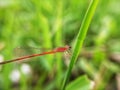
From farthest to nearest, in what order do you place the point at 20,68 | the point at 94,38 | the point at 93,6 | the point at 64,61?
the point at 94,38 < the point at 64,61 < the point at 20,68 < the point at 93,6

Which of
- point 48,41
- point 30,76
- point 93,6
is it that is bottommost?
point 30,76

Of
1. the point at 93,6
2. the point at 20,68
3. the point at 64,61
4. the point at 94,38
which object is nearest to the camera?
the point at 93,6

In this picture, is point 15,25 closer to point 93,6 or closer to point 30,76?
point 30,76

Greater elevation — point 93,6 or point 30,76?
point 93,6

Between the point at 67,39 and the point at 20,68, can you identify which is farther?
the point at 67,39

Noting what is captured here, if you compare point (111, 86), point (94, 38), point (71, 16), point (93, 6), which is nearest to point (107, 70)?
point (111, 86)

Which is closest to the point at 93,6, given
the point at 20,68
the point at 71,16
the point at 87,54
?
the point at 20,68

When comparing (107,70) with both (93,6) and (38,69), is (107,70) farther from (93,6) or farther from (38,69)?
(93,6)
